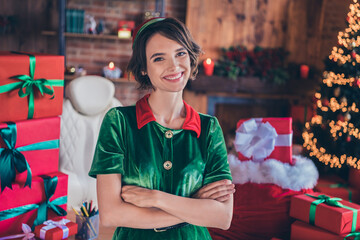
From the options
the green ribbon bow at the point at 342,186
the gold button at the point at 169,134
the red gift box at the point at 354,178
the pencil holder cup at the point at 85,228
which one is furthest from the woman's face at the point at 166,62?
the red gift box at the point at 354,178

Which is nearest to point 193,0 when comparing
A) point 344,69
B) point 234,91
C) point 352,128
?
point 234,91

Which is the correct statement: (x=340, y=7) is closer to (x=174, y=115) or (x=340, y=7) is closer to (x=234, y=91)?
(x=234, y=91)

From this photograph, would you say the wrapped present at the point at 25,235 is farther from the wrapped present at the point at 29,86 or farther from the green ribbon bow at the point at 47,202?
the wrapped present at the point at 29,86

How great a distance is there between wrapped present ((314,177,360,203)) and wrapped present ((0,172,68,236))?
198 centimetres

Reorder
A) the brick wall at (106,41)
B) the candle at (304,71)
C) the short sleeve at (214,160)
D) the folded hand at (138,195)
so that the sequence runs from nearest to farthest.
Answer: the folded hand at (138,195) < the short sleeve at (214,160) < the brick wall at (106,41) < the candle at (304,71)

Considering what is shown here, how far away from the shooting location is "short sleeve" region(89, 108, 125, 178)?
110cm

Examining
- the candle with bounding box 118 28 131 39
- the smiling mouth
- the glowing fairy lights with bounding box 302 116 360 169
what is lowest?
the glowing fairy lights with bounding box 302 116 360 169

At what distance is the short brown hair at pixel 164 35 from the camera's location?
1107 mm

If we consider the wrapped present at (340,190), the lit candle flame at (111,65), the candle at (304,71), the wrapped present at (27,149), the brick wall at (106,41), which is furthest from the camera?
the candle at (304,71)

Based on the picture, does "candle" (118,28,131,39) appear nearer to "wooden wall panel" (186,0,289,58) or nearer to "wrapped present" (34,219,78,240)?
"wooden wall panel" (186,0,289,58)

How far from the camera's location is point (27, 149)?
1.76 m

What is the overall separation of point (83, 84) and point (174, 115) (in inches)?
62.7

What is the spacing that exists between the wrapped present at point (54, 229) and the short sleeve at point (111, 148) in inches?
29.1

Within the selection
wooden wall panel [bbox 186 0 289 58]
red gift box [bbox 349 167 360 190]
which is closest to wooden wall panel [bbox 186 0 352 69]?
wooden wall panel [bbox 186 0 289 58]
